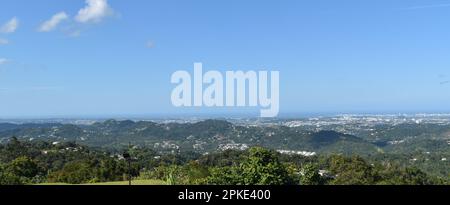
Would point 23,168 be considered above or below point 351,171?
above

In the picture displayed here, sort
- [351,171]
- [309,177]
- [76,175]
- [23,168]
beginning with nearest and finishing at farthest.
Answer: [309,177], [76,175], [351,171], [23,168]

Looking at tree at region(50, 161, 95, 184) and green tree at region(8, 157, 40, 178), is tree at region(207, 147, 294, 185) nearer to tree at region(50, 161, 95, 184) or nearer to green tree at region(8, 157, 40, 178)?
tree at region(50, 161, 95, 184)

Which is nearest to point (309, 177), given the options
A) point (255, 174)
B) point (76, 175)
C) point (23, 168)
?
point (255, 174)

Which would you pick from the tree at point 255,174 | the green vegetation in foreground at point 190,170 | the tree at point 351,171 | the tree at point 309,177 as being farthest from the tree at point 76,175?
the tree at point 351,171

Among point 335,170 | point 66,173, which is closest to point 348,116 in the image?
point 335,170

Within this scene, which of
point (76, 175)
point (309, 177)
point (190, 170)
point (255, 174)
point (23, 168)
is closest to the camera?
point (255, 174)

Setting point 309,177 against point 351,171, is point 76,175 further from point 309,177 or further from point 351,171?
point 351,171

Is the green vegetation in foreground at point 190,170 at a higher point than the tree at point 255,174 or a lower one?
lower

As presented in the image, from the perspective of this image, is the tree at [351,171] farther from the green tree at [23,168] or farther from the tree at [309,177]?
the green tree at [23,168]

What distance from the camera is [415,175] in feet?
117

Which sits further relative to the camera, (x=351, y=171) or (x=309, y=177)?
(x=351, y=171)

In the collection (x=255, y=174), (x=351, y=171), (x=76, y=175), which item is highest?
(x=255, y=174)

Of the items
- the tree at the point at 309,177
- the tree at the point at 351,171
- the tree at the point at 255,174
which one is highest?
the tree at the point at 255,174
